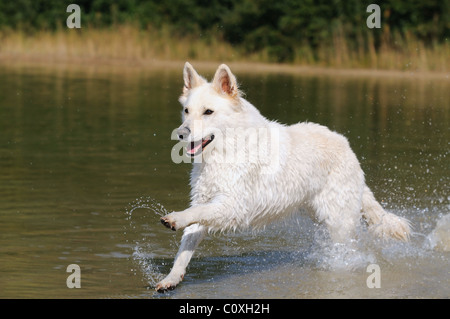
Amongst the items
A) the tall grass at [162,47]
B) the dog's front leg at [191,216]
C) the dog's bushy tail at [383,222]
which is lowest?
the dog's bushy tail at [383,222]

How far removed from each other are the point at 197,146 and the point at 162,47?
29070mm

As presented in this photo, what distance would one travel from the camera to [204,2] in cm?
3994

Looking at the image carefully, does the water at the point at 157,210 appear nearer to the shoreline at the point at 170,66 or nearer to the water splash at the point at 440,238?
the water splash at the point at 440,238

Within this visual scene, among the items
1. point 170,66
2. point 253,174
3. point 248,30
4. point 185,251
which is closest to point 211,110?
point 253,174

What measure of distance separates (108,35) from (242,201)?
29244 millimetres

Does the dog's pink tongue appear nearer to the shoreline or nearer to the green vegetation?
the shoreline

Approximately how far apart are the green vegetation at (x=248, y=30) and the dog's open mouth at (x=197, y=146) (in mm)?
24046

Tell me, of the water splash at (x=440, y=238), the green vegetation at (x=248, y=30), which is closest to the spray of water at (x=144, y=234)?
the water splash at (x=440, y=238)

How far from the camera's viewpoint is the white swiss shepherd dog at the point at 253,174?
7402 millimetres

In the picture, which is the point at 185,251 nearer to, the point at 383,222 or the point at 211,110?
the point at 211,110

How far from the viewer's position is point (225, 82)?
7.50 meters

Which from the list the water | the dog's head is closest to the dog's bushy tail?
the water
